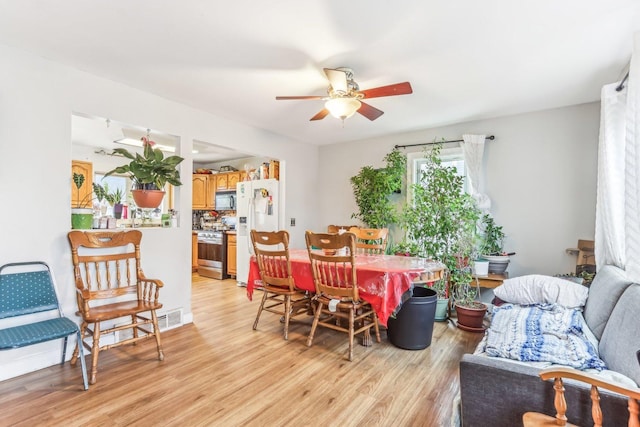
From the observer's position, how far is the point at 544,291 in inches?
102

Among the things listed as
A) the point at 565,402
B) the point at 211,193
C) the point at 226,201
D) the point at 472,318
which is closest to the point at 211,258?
the point at 226,201

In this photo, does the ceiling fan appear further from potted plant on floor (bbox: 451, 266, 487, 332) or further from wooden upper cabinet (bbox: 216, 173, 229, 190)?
wooden upper cabinet (bbox: 216, 173, 229, 190)

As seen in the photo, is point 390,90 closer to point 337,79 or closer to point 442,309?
point 337,79

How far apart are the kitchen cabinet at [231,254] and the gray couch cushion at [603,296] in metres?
4.83

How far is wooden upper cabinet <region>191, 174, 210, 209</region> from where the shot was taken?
664cm

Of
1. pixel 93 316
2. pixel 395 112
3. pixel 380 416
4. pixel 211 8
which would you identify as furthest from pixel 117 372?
pixel 395 112

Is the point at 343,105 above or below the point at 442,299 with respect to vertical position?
above

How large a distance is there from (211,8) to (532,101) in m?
3.29

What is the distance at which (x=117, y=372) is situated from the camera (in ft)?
7.72

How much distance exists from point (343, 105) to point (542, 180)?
2.65m

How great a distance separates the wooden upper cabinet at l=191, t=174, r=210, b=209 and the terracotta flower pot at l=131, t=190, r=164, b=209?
148 inches

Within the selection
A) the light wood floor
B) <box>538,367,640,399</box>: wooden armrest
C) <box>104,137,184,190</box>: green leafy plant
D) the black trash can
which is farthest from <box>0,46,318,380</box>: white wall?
<box>538,367,640,399</box>: wooden armrest

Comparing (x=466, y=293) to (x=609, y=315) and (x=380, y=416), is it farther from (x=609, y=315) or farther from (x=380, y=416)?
(x=380, y=416)

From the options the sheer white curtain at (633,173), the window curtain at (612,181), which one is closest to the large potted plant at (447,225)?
the window curtain at (612,181)
